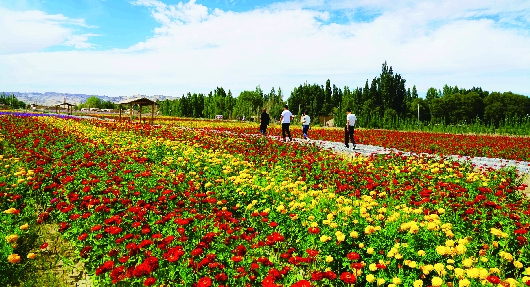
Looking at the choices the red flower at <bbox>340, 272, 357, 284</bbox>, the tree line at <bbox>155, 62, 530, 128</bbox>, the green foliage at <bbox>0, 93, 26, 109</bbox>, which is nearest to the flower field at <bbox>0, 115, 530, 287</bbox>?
the red flower at <bbox>340, 272, 357, 284</bbox>

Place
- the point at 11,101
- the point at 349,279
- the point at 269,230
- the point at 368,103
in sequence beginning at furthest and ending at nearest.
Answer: the point at 11,101 < the point at 368,103 < the point at 269,230 < the point at 349,279

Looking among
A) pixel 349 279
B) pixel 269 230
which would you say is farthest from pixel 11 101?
pixel 349 279

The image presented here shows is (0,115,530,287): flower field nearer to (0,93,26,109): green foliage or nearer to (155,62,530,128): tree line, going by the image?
(155,62,530,128): tree line

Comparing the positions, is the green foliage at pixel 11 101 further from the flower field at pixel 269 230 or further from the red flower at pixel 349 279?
the red flower at pixel 349 279

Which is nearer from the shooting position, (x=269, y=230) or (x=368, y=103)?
(x=269, y=230)

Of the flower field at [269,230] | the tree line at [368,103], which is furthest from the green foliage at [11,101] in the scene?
the flower field at [269,230]

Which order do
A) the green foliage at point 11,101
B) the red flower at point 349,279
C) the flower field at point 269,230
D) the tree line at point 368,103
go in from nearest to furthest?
the red flower at point 349,279
the flower field at point 269,230
the tree line at point 368,103
the green foliage at point 11,101

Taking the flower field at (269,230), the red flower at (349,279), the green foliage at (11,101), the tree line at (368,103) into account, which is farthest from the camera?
the green foliage at (11,101)

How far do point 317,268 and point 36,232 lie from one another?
4.12 m

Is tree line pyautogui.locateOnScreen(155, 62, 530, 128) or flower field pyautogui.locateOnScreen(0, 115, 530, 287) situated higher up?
tree line pyautogui.locateOnScreen(155, 62, 530, 128)

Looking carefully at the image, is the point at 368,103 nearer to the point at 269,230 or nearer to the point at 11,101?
the point at 269,230

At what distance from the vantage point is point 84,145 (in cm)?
1125

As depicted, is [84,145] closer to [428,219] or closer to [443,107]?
[428,219]

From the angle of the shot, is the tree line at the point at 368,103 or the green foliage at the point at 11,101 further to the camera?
the green foliage at the point at 11,101
